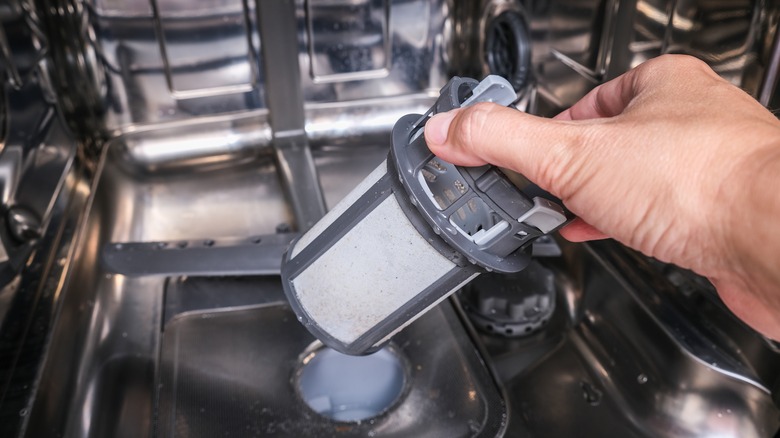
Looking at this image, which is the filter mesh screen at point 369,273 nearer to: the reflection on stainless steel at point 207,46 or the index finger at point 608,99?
the index finger at point 608,99

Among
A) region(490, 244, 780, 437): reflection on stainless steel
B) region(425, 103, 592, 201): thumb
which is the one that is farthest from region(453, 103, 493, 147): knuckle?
region(490, 244, 780, 437): reflection on stainless steel

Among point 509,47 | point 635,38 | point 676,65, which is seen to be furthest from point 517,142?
point 509,47

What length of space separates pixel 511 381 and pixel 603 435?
0.14 metres

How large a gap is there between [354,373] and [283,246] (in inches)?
8.1

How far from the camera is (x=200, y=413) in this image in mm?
773

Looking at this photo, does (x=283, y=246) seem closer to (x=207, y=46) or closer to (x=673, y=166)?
(x=207, y=46)

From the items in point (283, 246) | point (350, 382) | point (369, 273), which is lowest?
point (350, 382)

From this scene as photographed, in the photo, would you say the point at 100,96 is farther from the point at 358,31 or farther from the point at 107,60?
the point at 358,31

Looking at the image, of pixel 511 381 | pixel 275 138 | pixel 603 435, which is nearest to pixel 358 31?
pixel 275 138

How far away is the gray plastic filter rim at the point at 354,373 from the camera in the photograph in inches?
34.1

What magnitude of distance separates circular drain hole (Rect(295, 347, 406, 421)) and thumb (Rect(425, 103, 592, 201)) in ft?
1.42

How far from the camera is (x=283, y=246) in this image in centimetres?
91

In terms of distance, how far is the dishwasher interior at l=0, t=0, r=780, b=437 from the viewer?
788mm

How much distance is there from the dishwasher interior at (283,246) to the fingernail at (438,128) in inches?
15.4
